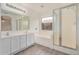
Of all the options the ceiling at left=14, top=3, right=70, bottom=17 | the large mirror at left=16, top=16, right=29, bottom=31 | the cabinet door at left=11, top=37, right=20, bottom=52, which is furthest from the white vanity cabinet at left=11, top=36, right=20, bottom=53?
the ceiling at left=14, top=3, right=70, bottom=17

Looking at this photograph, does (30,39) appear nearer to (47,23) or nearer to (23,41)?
(23,41)

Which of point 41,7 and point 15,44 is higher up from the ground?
point 41,7

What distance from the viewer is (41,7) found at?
5.03 ft

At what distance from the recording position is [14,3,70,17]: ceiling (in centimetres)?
151

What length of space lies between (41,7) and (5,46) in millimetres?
828

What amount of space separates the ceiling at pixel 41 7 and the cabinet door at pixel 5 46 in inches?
22.5

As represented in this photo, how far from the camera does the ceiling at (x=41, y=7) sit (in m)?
1.51

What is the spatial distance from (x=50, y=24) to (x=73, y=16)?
14.8 inches

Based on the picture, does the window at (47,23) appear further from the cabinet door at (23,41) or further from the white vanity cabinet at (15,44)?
the white vanity cabinet at (15,44)

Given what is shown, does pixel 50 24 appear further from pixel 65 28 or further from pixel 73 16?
pixel 73 16

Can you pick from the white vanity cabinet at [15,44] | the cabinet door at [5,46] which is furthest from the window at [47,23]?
the cabinet door at [5,46]

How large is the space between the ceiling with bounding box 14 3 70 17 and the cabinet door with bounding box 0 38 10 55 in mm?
572

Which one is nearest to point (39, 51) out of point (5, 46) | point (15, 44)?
point (15, 44)
